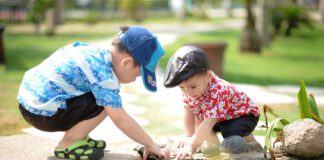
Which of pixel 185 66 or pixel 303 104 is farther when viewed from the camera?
pixel 303 104

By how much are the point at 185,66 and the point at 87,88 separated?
60 centimetres

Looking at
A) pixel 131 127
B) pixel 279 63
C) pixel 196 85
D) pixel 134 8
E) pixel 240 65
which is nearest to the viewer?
pixel 131 127

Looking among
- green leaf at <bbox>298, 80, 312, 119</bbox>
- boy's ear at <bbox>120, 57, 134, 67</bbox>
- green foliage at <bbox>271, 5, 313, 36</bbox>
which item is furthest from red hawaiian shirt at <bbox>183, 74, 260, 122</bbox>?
green foliage at <bbox>271, 5, 313, 36</bbox>

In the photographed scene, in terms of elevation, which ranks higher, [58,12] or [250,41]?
[250,41]

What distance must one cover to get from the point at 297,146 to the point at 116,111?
1.09 m

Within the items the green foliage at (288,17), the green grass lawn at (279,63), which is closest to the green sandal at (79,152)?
the green grass lawn at (279,63)

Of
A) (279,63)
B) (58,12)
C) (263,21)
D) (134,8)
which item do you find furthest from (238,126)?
(134,8)

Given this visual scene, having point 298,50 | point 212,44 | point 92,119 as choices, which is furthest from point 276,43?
point 92,119

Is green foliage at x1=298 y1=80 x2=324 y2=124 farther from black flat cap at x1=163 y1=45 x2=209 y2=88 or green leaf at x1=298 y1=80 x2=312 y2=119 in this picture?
black flat cap at x1=163 y1=45 x2=209 y2=88

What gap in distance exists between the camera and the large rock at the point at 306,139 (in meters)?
3.02

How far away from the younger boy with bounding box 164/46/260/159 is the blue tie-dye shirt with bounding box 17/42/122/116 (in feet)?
1.35

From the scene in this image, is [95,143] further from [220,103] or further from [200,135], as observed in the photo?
[220,103]

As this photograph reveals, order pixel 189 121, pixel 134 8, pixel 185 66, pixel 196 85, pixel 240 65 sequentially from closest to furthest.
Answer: pixel 185 66
pixel 196 85
pixel 189 121
pixel 240 65
pixel 134 8

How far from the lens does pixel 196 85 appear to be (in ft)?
10.7
